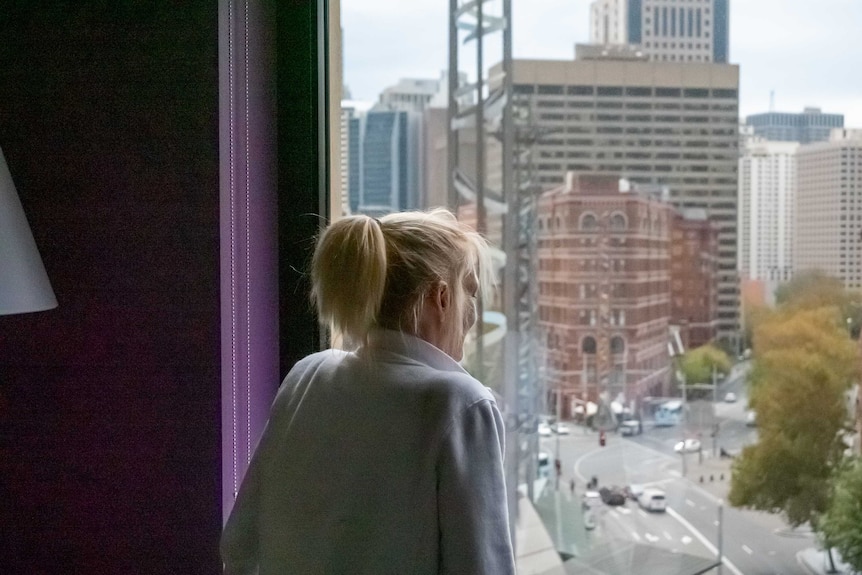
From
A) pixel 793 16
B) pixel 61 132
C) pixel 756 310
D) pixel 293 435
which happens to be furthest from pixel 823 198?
pixel 61 132

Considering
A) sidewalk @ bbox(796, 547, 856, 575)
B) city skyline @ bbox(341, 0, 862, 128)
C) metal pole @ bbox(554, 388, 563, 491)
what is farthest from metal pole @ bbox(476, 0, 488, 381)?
sidewalk @ bbox(796, 547, 856, 575)

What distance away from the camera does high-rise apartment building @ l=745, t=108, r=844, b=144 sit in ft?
4.72

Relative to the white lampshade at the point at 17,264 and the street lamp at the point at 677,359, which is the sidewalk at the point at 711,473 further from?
the white lampshade at the point at 17,264

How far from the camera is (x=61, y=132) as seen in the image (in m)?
1.76

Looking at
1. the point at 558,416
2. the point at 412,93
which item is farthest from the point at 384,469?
the point at 412,93

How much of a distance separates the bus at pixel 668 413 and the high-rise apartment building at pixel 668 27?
0.55 meters

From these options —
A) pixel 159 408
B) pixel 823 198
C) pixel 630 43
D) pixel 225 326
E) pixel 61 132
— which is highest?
pixel 630 43

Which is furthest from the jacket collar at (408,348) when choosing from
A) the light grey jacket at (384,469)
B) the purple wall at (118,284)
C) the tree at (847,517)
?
the tree at (847,517)

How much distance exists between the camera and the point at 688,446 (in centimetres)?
155

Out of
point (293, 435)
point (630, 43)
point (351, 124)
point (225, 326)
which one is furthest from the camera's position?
point (351, 124)

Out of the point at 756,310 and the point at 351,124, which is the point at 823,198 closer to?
the point at 756,310

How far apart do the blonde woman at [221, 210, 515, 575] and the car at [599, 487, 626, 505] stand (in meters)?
0.44

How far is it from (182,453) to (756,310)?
1013 mm

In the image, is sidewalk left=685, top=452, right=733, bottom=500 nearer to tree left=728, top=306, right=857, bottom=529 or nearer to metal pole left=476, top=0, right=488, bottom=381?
tree left=728, top=306, right=857, bottom=529
